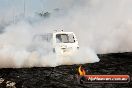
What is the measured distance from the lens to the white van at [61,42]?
18148 millimetres

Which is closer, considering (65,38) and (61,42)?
(61,42)

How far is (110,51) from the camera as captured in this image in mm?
25781

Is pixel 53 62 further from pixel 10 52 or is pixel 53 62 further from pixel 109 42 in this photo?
pixel 109 42

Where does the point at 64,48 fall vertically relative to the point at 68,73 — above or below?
above

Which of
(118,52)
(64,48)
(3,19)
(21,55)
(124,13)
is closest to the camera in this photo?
(21,55)

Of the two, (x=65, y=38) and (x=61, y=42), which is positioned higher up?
(x=65, y=38)

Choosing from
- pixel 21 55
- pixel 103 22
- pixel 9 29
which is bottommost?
pixel 21 55

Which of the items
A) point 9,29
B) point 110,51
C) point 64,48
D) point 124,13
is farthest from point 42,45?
point 124,13

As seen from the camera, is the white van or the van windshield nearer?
the white van

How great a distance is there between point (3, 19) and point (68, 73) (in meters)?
47.7

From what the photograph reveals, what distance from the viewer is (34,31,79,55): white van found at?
59.5ft

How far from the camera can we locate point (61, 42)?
1881 centimetres

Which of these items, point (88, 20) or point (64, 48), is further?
point (88, 20)

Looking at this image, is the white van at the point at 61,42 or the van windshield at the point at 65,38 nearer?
the white van at the point at 61,42
